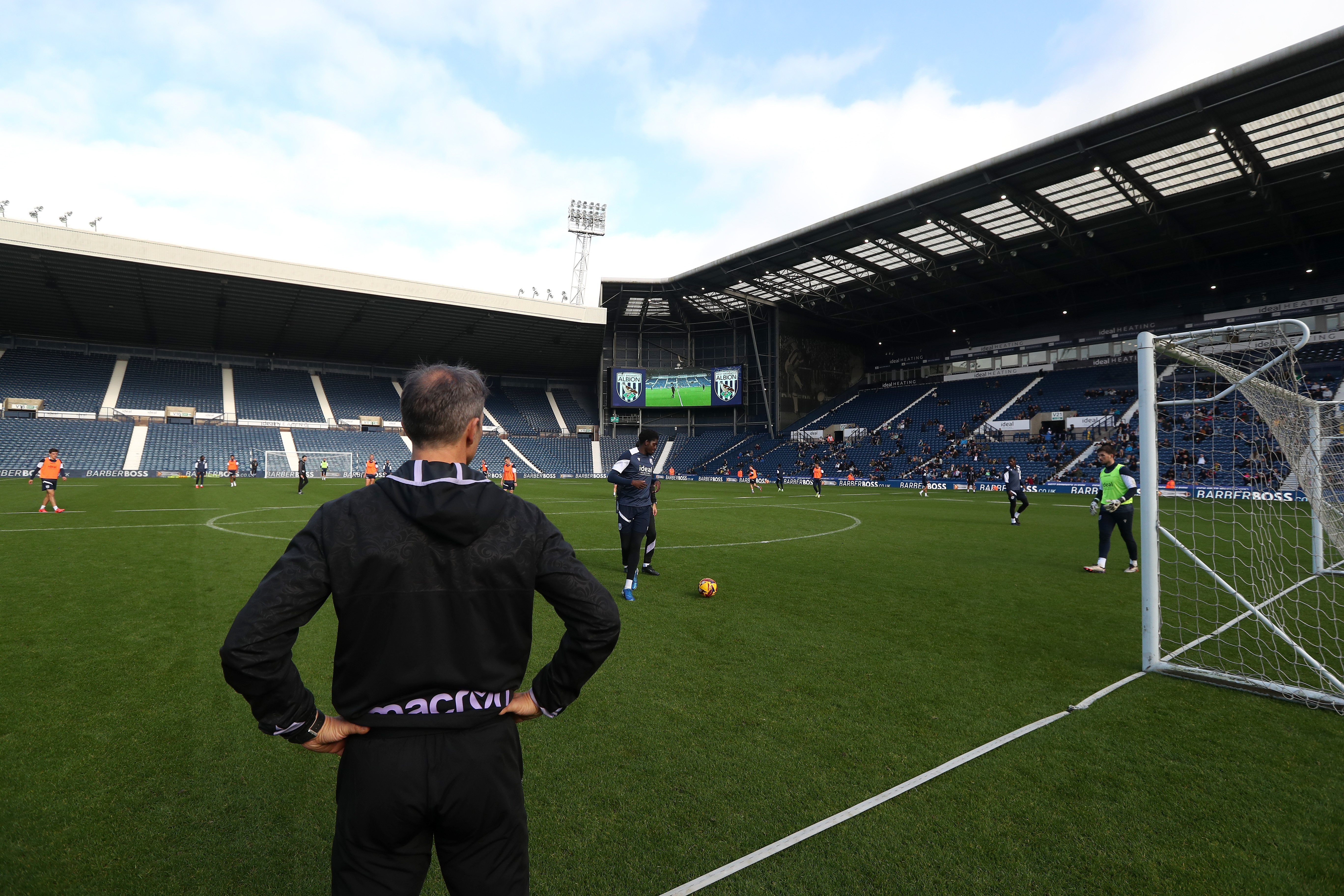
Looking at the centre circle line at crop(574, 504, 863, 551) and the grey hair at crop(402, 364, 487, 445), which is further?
the centre circle line at crop(574, 504, 863, 551)

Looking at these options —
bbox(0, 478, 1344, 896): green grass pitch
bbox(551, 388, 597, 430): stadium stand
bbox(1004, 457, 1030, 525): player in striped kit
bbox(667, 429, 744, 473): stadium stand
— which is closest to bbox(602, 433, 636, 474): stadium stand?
bbox(551, 388, 597, 430): stadium stand

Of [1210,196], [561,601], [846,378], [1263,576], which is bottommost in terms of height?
[1263,576]

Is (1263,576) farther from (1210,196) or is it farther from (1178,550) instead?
(1210,196)

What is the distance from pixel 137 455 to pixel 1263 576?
52709mm

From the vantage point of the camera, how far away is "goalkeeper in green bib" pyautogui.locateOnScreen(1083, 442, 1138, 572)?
10203 mm

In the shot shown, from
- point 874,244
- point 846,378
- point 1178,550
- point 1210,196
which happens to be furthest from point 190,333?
point 1210,196

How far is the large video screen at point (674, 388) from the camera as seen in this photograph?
2084 inches

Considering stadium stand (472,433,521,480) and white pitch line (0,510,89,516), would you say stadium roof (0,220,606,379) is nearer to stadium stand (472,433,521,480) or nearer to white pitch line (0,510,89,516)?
stadium stand (472,433,521,480)

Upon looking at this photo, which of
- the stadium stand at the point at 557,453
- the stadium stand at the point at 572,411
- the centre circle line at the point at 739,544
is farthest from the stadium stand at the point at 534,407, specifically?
the centre circle line at the point at 739,544

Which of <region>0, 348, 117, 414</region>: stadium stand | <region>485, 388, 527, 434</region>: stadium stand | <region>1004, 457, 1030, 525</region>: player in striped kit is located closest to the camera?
<region>1004, 457, 1030, 525</region>: player in striped kit

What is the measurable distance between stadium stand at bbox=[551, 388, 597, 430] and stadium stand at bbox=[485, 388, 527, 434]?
1.54 m

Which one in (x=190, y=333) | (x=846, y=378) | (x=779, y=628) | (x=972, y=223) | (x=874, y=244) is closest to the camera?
(x=779, y=628)

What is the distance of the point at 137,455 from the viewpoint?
40.6 metres

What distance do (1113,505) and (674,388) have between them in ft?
149
